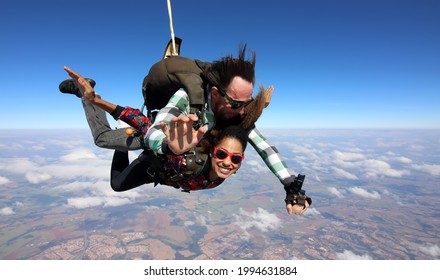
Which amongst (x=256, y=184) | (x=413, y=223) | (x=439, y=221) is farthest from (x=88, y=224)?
(x=439, y=221)

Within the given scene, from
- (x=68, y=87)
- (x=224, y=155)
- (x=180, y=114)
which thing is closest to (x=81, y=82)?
(x=68, y=87)

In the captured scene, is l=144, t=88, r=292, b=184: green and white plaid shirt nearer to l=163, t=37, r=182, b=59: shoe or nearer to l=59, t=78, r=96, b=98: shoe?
l=163, t=37, r=182, b=59: shoe

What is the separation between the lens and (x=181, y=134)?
1275 mm

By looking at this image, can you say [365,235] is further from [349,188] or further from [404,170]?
[404,170]

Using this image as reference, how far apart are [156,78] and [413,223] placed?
400 feet

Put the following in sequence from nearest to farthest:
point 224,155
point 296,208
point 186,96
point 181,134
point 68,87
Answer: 1. point 181,134
2. point 186,96
3. point 224,155
4. point 296,208
5. point 68,87

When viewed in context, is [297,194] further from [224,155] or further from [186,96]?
[186,96]

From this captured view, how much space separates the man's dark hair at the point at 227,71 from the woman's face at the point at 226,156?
0.48m

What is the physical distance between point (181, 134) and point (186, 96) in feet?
2.08

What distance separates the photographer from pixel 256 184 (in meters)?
143

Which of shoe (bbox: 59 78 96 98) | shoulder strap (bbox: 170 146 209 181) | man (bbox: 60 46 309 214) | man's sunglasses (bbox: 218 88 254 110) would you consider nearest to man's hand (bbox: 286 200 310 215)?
man (bbox: 60 46 309 214)

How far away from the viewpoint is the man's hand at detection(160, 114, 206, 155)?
48.5 inches

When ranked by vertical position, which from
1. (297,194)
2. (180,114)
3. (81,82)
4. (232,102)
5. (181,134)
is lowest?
(297,194)
